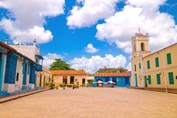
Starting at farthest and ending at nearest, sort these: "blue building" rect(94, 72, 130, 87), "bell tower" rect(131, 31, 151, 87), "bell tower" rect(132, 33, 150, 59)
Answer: "blue building" rect(94, 72, 130, 87), "bell tower" rect(132, 33, 150, 59), "bell tower" rect(131, 31, 151, 87)

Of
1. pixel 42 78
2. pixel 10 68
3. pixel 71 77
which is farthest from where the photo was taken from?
pixel 71 77

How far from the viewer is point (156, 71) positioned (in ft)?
79.7

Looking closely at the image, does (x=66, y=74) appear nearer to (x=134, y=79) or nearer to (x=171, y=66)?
(x=134, y=79)

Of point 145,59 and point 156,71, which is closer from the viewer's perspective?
point 156,71

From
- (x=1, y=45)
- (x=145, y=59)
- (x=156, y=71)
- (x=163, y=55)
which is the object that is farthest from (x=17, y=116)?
(x=145, y=59)

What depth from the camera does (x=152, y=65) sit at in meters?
25.6

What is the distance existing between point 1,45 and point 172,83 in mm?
17648

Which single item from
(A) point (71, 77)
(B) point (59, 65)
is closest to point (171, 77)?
(A) point (71, 77)

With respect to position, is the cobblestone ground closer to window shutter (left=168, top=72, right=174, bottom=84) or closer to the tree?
window shutter (left=168, top=72, right=174, bottom=84)

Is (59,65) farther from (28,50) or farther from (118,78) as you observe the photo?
(28,50)

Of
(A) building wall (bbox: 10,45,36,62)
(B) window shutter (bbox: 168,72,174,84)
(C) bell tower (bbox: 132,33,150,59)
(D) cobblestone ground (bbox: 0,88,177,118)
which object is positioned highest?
(C) bell tower (bbox: 132,33,150,59)

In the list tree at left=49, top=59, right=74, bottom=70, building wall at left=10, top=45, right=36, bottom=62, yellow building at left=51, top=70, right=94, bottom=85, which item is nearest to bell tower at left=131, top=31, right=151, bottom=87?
yellow building at left=51, top=70, right=94, bottom=85

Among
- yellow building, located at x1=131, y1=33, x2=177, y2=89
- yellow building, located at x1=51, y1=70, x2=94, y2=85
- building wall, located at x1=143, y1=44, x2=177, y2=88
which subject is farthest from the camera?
yellow building, located at x1=51, y1=70, x2=94, y2=85

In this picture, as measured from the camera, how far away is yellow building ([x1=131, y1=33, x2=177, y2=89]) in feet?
66.5
